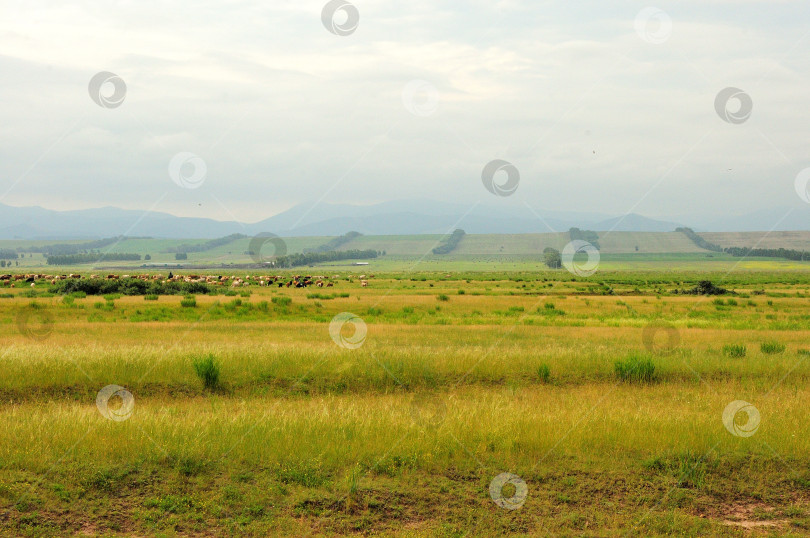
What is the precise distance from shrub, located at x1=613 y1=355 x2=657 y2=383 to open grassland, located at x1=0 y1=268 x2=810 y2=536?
0.19 ft

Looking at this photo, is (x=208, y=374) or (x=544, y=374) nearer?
(x=208, y=374)

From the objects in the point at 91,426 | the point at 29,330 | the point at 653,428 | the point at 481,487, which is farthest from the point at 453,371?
the point at 29,330

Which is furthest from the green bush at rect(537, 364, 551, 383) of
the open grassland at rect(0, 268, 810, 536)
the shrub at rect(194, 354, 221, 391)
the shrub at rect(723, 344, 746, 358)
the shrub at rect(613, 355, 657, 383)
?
the shrub at rect(194, 354, 221, 391)

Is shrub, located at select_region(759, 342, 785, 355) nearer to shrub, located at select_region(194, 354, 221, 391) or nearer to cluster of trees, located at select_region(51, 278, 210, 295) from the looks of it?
shrub, located at select_region(194, 354, 221, 391)

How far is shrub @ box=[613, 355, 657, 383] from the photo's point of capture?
18.6 meters

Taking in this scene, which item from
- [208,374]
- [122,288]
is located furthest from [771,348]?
[122,288]

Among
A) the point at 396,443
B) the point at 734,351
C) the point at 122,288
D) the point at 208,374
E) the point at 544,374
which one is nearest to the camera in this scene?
the point at 396,443

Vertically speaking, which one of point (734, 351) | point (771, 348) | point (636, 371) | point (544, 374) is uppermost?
point (771, 348)

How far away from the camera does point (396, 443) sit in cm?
1102

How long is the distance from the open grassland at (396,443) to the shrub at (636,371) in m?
0.06

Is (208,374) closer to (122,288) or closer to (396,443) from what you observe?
(396,443)

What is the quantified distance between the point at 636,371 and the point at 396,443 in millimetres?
10326

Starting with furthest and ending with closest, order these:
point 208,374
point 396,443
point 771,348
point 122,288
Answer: point 122,288 → point 771,348 → point 208,374 → point 396,443

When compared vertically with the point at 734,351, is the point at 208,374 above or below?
below
